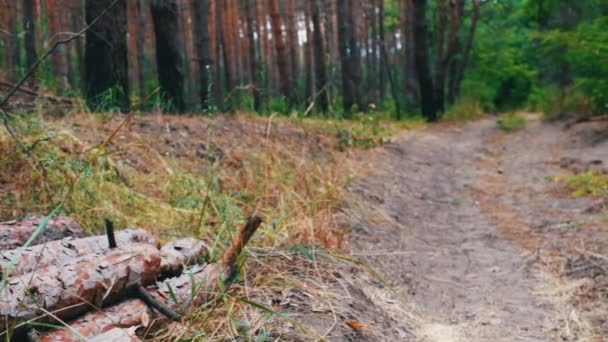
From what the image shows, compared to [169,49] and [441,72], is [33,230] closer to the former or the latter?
[169,49]

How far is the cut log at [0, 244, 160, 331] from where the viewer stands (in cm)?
160

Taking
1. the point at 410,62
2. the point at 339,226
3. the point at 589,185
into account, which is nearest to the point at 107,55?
the point at 339,226

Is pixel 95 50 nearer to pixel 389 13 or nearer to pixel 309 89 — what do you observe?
pixel 309 89

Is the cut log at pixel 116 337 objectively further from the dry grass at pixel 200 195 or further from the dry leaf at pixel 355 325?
the dry leaf at pixel 355 325

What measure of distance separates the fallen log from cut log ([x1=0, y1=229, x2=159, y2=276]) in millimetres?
237

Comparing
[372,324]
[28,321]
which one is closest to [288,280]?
[372,324]

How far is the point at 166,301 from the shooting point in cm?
196

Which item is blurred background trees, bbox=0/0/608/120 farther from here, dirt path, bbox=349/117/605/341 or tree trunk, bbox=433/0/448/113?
dirt path, bbox=349/117/605/341

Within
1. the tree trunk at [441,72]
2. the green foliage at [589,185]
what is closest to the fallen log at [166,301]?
the green foliage at [589,185]

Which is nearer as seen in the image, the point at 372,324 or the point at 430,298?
the point at 372,324

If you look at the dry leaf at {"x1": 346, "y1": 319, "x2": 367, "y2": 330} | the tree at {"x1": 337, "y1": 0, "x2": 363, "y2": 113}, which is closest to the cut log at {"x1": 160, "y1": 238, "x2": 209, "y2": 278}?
the dry leaf at {"x1": 346, "y1": 319, "x2": 367, "y2": 330}

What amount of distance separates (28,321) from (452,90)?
20.5 meters

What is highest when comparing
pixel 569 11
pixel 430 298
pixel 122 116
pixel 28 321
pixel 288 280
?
pixel 569 11

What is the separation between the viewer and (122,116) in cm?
504
